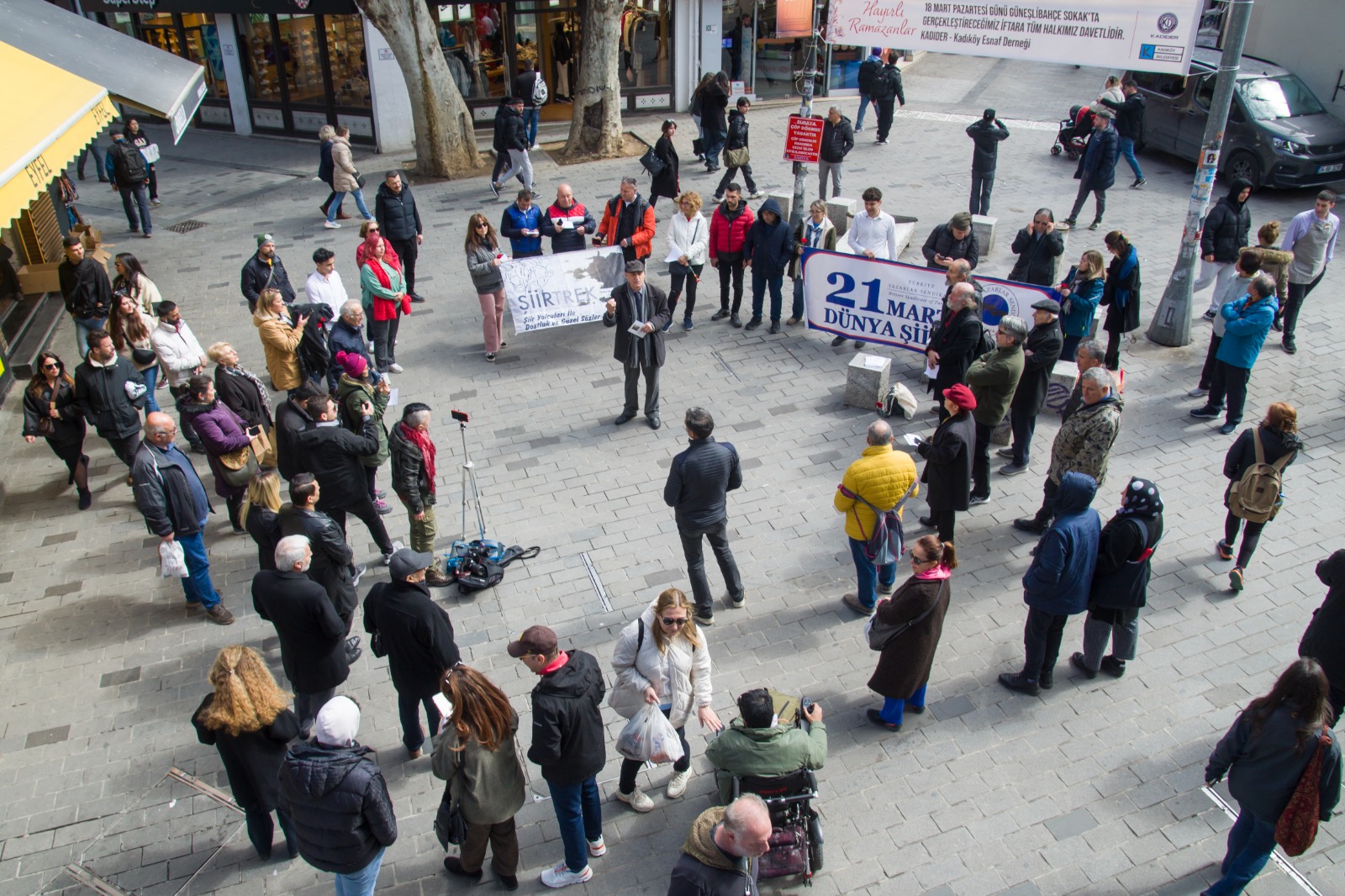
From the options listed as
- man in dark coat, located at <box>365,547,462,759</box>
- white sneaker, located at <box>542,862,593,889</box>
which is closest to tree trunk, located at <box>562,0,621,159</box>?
man in dark coat, located at <box>365,547,462,759</box>

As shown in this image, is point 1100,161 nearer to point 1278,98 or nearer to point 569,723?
point 1278,98

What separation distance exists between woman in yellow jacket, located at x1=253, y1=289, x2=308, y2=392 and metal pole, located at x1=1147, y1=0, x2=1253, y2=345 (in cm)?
945

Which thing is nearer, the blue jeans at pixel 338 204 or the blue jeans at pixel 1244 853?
the blue jeans at pixel 1244 853

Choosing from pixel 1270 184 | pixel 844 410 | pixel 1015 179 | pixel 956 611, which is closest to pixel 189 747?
pixel 956 611

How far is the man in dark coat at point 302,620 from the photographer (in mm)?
5715

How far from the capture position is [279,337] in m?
9.30

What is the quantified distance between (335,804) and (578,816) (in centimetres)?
A: 128

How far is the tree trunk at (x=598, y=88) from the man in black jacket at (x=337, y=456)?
40.7 ft

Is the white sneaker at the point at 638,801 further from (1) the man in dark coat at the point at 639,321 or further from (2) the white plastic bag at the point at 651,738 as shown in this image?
(1) the man in dark coat at the point at 639,321

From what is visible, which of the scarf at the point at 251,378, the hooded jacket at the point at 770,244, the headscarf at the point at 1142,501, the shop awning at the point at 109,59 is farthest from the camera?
the hooded jacket at the point at 770,244

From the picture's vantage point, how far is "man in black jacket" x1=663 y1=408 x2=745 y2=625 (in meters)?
6.83

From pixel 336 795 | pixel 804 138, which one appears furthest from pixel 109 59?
pixel 336 795

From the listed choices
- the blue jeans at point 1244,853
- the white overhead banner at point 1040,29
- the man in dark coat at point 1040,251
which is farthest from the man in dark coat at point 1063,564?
the white overhead banner at point 1040,29

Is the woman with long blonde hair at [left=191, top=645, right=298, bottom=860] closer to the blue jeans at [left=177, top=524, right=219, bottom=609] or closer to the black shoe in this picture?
the blue jeans at [left=177, top=524, right=219, bottom=609]
